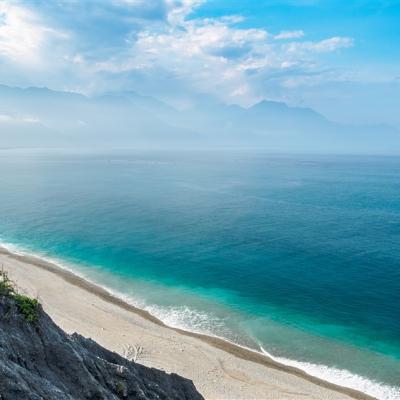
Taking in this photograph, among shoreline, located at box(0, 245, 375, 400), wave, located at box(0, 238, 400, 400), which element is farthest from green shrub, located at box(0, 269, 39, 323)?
wave, located at box(0, 238, 400, 400)

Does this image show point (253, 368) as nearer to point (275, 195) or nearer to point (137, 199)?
point (137, 199)

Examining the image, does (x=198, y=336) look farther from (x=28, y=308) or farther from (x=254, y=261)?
(x=28, y=308)

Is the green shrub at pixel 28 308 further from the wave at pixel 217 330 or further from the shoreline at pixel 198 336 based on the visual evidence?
the wave at pixel 217 330

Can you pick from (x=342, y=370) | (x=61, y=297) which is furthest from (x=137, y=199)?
(x=342, y=370)

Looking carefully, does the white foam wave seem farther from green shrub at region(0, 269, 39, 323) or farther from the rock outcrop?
green shrub at region(0, 269, 39, 323)

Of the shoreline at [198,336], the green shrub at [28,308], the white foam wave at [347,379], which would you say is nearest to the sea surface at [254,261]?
the white foam wave at [347,379]

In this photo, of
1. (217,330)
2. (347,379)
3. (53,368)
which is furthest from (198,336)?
(53,368)
